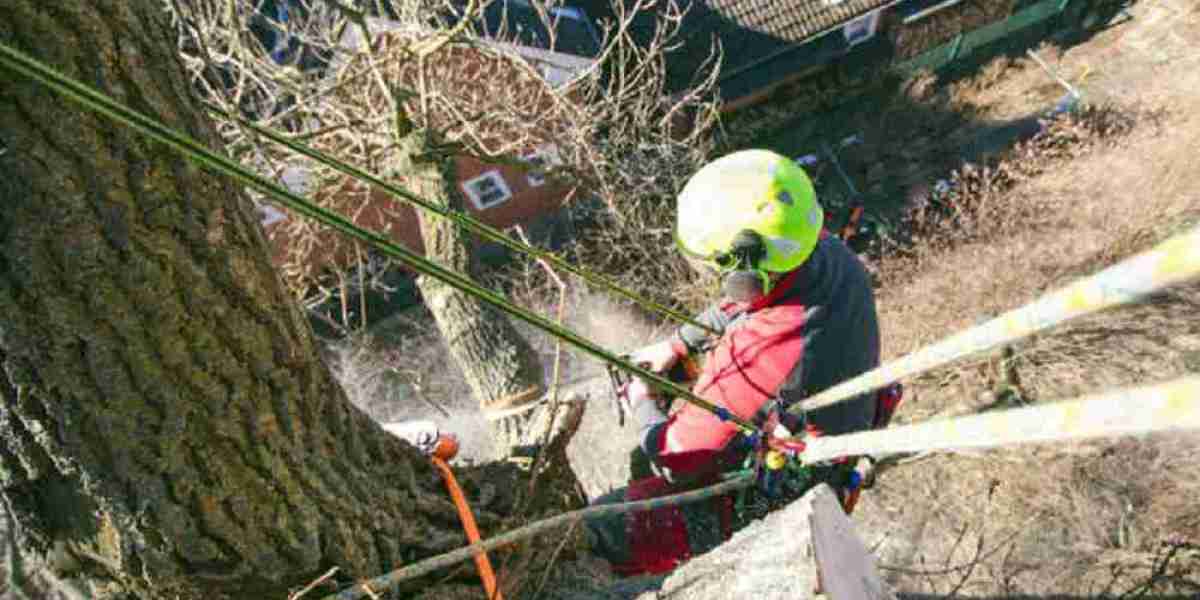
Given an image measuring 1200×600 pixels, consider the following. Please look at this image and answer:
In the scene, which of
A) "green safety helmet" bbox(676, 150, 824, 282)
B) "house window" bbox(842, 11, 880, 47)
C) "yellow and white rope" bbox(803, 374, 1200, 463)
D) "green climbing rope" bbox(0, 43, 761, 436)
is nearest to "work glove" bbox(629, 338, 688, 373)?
"green safety helmet" bbox(676, 150, 824, 282)

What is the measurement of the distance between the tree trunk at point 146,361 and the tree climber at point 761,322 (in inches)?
56.4

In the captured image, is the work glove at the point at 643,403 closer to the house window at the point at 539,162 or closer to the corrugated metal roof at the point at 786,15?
the house window at the point at 539,162

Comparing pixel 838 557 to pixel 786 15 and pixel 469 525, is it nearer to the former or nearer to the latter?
pixel 469 525

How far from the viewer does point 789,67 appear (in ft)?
53.4

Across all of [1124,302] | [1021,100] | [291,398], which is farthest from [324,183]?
[1021,100]

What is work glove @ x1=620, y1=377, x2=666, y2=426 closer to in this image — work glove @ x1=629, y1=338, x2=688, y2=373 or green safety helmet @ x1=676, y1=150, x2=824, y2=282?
work glove @ x1=629, y1=338, x2=688, y2=373

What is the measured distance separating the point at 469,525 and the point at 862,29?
17896mm

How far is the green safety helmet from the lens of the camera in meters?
2.68

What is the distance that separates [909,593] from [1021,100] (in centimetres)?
1615

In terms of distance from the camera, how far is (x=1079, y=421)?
0.89 metres

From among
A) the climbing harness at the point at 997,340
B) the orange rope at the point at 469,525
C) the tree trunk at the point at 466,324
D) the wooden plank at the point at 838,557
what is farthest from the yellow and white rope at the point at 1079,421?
the tree trunk at the point at 466,324

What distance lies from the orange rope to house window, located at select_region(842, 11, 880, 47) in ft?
56.1

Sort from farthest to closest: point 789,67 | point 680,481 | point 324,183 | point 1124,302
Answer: point 789,67, point 324,183, point 680,481, point 1124,302

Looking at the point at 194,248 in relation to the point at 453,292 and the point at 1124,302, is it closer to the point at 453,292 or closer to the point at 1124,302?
the point at 1124,302
